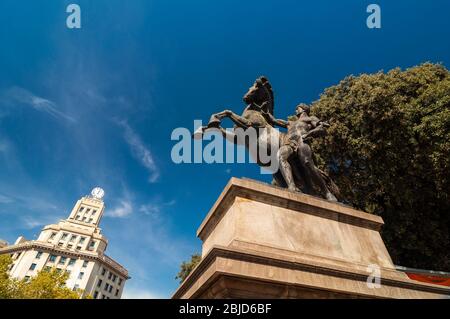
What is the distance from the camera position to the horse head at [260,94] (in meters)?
6.36

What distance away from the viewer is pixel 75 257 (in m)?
73.4

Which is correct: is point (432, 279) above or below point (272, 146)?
below

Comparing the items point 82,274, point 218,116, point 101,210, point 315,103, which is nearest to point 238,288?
point 218,116

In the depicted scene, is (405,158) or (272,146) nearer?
(272,146)

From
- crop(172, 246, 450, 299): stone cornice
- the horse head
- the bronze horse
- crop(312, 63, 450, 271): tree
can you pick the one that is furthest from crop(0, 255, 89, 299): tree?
crop(172, 246, 450, 299): stone cornice

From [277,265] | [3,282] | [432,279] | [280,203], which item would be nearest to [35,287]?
[3,282]

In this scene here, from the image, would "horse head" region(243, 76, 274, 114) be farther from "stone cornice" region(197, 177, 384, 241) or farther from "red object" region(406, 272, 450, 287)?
"red object" region(406, 272, 450, 287)

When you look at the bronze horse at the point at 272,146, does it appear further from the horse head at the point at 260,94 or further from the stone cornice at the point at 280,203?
the stone cornice at the point at 280,203

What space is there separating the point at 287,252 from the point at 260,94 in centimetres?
406

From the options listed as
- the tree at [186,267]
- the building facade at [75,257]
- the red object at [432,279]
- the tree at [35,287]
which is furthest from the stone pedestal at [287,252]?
the building facade at [75,257]

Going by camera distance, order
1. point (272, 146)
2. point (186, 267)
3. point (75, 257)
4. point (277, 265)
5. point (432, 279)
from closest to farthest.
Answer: point (277, 265)
point (272, 146)
point (432, 279)
point (186, 267)
point (75, 257)

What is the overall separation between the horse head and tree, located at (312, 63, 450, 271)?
8.60 m

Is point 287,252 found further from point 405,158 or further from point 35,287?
point 35,287
